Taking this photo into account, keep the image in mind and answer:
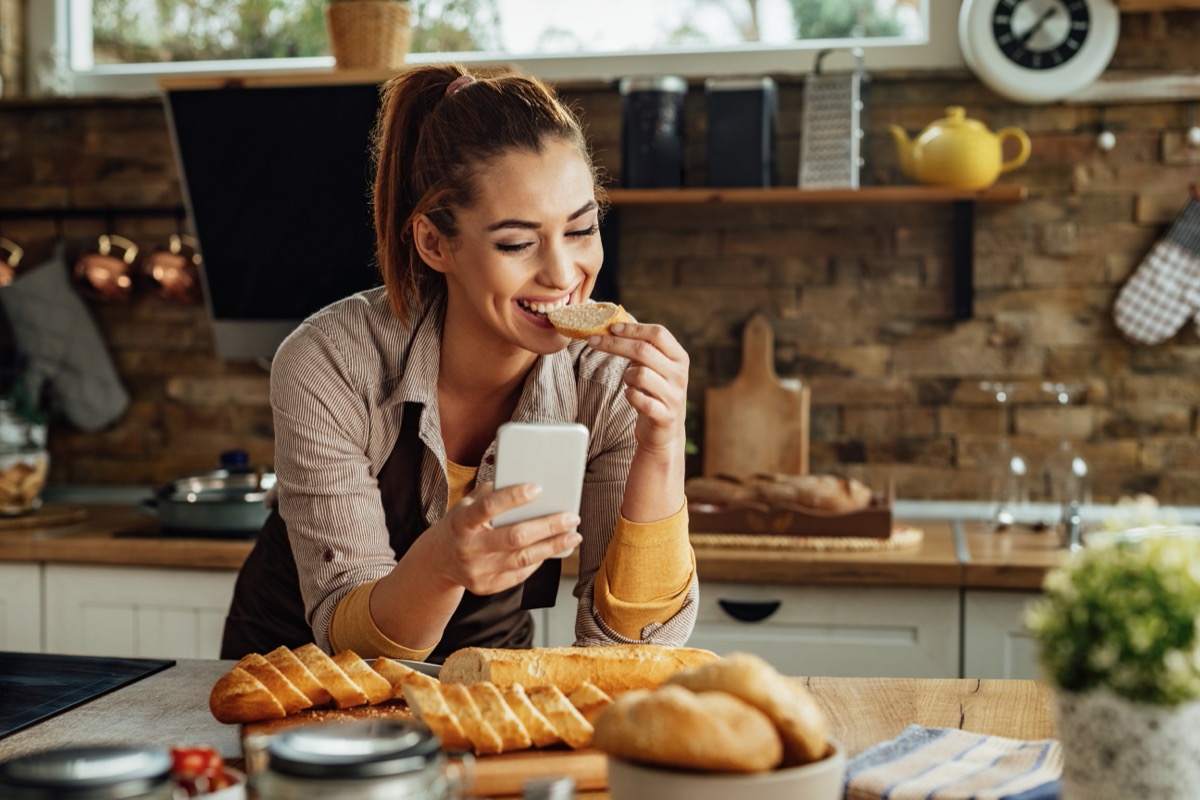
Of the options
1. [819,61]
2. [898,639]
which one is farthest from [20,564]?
[819,61]

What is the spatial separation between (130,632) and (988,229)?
7.40ft

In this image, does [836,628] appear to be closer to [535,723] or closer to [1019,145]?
[1019,145]

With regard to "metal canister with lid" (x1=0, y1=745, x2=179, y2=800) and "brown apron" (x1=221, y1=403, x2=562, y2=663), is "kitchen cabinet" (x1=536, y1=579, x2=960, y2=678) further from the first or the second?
"metal canister with lid" (x1=0, y1=745, x2=179, y2=800)

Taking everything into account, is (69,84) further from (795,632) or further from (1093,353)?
(1093,353)

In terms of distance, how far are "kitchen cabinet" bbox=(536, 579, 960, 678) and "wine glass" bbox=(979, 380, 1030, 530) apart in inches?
17.9

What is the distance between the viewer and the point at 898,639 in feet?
8.70

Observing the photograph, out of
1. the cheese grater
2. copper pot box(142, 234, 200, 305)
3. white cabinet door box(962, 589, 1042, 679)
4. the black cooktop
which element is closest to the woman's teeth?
the black cooktop

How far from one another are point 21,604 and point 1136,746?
8.86 ft

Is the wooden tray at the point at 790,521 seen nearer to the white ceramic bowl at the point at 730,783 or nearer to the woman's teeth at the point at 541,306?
the woman's teeth at the point at 541,306

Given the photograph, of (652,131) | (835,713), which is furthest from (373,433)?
(652,131)

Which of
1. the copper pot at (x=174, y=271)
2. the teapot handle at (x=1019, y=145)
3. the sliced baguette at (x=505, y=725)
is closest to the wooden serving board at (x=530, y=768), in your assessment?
the sliced baguette at (x=505, y=725)

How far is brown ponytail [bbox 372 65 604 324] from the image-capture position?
1742 millimetres

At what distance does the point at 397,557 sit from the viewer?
188 cm

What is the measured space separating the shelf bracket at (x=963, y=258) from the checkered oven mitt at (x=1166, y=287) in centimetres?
36
